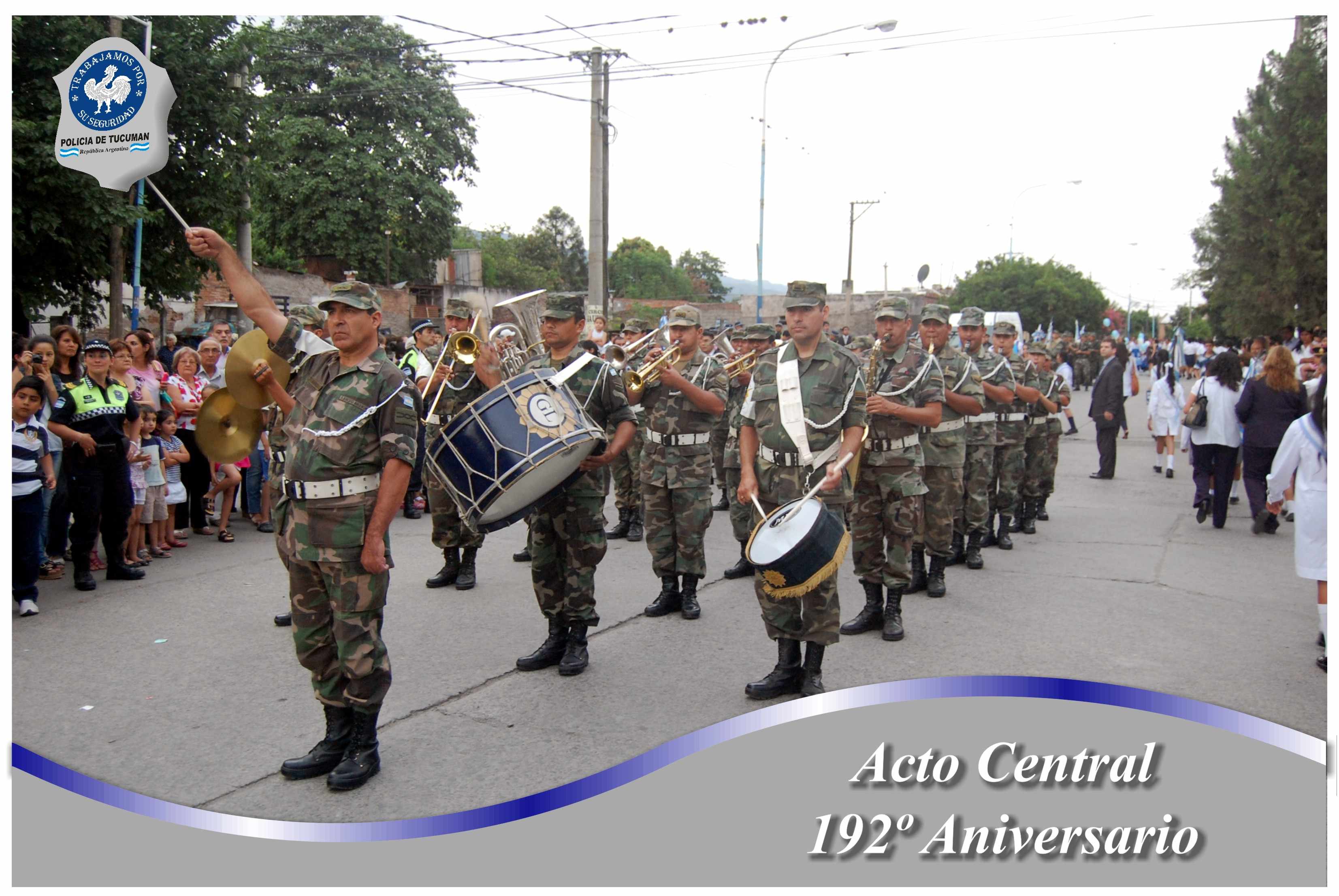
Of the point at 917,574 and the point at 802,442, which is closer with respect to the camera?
the point at 802,442

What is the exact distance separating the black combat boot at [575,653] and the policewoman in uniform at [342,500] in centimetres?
141

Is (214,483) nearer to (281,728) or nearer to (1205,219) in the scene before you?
(281,728)

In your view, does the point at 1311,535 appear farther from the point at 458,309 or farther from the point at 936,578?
the point at 458,309

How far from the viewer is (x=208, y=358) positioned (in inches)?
370

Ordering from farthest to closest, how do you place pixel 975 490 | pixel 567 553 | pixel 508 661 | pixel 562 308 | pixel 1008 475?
pixel 1008 475 → pixel 975 490 → pixel 508 661 → pixel 567 553 → pixel 562 308

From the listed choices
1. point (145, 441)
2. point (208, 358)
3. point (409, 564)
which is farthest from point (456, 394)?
point (208, 358)

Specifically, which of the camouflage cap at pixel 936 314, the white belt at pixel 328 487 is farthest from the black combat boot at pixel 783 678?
the camouflage cap at pixel 936 314

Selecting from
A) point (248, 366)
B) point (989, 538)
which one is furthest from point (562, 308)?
point (989, 538)

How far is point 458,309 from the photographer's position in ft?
25.5

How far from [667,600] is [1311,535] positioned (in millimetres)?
3785

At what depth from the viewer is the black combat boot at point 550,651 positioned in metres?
5.52

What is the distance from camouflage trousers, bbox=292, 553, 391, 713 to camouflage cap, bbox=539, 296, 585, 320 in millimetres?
1809

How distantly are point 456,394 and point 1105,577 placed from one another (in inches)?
207

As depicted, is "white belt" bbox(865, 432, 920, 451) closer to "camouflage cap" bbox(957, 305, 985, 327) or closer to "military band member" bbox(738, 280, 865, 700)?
"military band member" bbox(738, 280, 865, 700)
